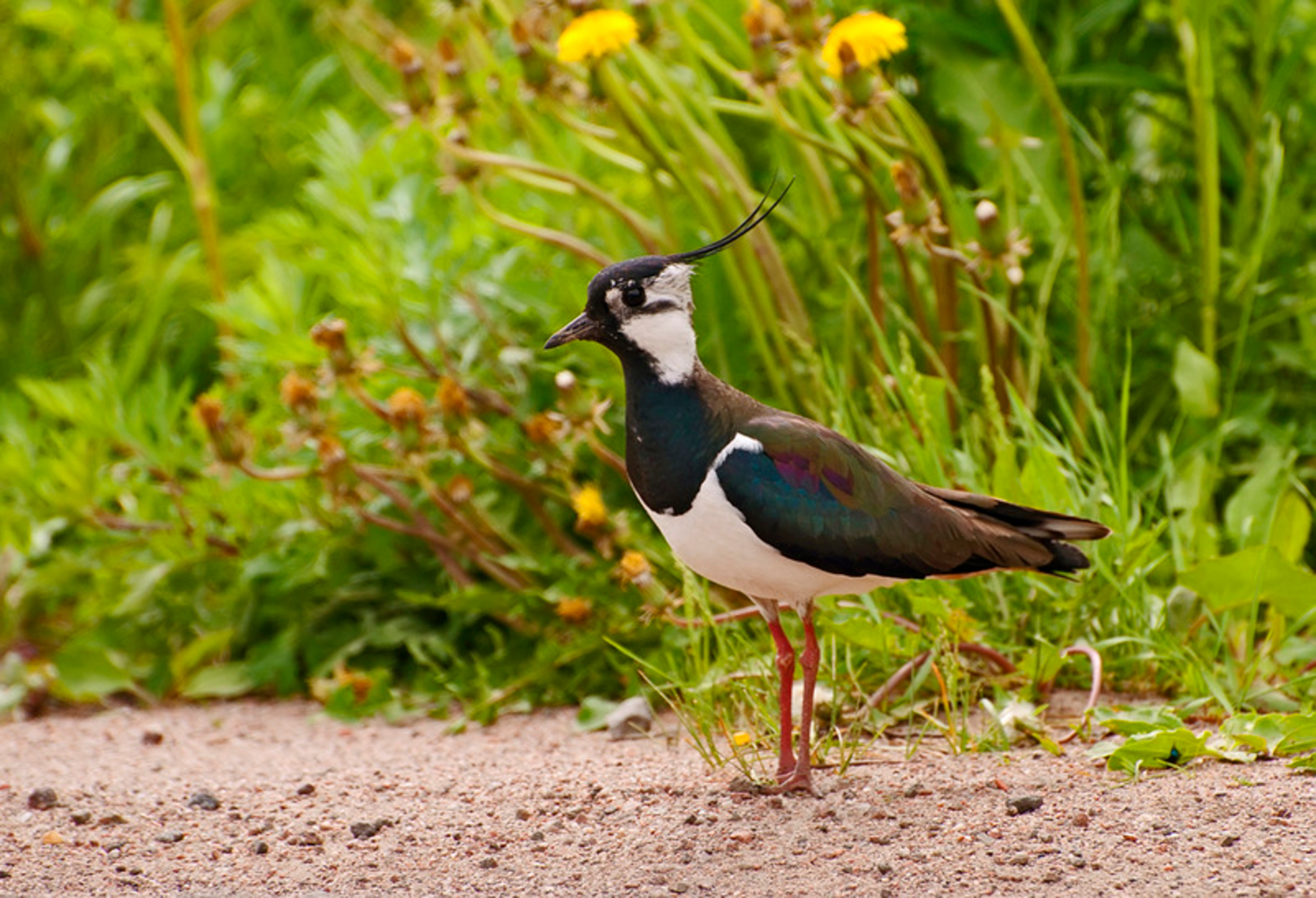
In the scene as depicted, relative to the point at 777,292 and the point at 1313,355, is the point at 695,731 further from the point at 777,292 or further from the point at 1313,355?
the point at 1313,355

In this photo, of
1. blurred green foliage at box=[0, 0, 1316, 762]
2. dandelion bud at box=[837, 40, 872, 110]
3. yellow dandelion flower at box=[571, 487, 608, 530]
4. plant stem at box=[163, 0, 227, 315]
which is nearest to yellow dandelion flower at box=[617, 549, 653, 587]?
blurred green foliage at box=[0, 0, 1316, 762]

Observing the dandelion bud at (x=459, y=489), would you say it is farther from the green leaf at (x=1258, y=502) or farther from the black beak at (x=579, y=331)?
the green leaf at (x=1258, y=502)

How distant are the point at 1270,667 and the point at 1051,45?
1.91 m

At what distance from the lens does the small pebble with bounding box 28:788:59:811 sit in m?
2.84

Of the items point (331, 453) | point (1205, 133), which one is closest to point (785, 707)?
point (331, 453)

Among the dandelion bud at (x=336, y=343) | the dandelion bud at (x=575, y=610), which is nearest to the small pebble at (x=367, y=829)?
the dandelion bud at (x=575, y=610)

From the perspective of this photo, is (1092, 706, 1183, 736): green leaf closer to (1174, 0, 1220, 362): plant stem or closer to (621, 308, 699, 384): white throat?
(621, 308, 699, 384): white throat

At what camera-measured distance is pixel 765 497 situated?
2.55 m

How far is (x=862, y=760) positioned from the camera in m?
2.89

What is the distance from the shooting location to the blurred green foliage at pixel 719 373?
3.25 m

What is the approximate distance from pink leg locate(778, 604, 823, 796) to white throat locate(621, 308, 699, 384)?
1.59 feet

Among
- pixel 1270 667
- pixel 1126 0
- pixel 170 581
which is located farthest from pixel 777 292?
pixel 170 581

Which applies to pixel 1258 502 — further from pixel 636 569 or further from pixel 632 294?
pixel 632 294

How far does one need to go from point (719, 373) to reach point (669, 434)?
4.24ft
